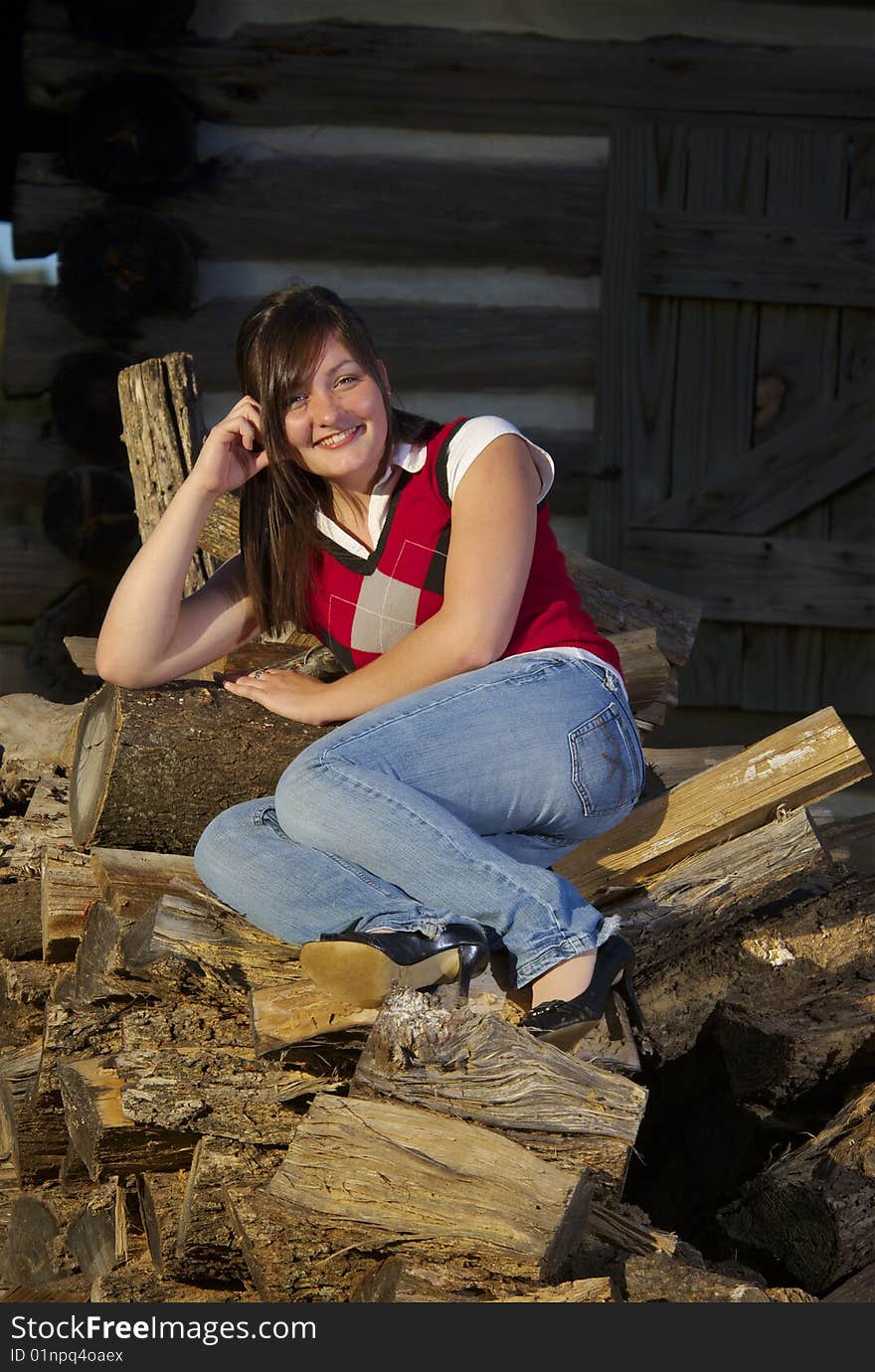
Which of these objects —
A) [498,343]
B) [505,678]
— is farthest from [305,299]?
[498,343]

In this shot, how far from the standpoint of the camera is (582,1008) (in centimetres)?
263

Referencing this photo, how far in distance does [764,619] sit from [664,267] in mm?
1505

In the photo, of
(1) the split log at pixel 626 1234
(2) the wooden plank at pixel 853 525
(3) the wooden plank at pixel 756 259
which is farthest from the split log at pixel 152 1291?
(3) the wooden plank at pixel 756 259

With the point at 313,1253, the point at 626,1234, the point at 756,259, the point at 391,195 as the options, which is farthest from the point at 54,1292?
the point at 756,259

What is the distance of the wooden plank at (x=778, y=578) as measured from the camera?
5926 millimetres

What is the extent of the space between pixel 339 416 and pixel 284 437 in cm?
15

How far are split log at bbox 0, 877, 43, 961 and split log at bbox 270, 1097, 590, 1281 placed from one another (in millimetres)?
Answer: 1508

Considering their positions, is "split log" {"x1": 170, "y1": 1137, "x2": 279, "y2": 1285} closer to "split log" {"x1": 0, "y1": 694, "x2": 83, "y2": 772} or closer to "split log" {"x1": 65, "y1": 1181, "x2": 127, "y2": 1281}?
"split log" {"x1": 65, "y1": 1181, "x2": 127, "y2": 1281}

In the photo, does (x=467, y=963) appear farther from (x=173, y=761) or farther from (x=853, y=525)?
(x=853, y=525)

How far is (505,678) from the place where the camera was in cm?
286

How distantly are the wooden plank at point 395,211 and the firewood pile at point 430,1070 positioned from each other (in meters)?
2.20

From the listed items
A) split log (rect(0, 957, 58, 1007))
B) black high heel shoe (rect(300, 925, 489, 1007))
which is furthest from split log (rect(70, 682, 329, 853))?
black high heel shoe (rect(300, 925, 489, 1007))

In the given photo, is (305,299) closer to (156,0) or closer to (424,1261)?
(424,1261)

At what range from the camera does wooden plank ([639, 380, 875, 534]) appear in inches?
233
